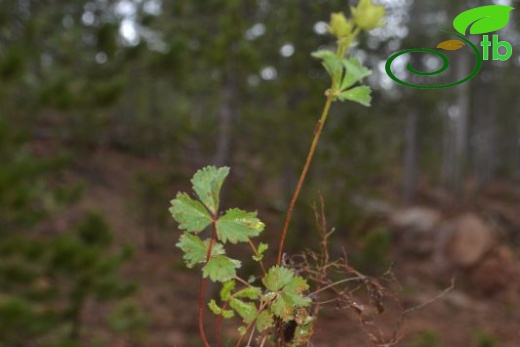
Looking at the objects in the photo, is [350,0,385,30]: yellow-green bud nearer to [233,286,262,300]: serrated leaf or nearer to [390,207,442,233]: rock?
[233,286,262,300]: serrated leaf

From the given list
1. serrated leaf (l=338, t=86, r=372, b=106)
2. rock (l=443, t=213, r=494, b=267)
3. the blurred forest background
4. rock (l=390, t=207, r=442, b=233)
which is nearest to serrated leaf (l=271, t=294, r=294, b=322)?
serrated leaf (l=338, t=86, r=372, b=106)

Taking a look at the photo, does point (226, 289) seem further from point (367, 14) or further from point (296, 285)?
point (367, 14)

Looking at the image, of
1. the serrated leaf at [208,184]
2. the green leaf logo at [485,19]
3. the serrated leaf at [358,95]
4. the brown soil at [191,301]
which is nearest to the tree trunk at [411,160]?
the brown soil at [191,301]

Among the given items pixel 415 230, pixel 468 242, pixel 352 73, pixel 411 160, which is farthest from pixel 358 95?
pixel 411 160

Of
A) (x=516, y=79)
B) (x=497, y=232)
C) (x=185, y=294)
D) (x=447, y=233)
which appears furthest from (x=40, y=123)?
(x=516, y=79)

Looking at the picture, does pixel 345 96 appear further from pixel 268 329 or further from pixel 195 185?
pixel 268 329

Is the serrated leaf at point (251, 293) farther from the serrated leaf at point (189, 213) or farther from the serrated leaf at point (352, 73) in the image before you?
the serrated leaf at point (352, 73)
